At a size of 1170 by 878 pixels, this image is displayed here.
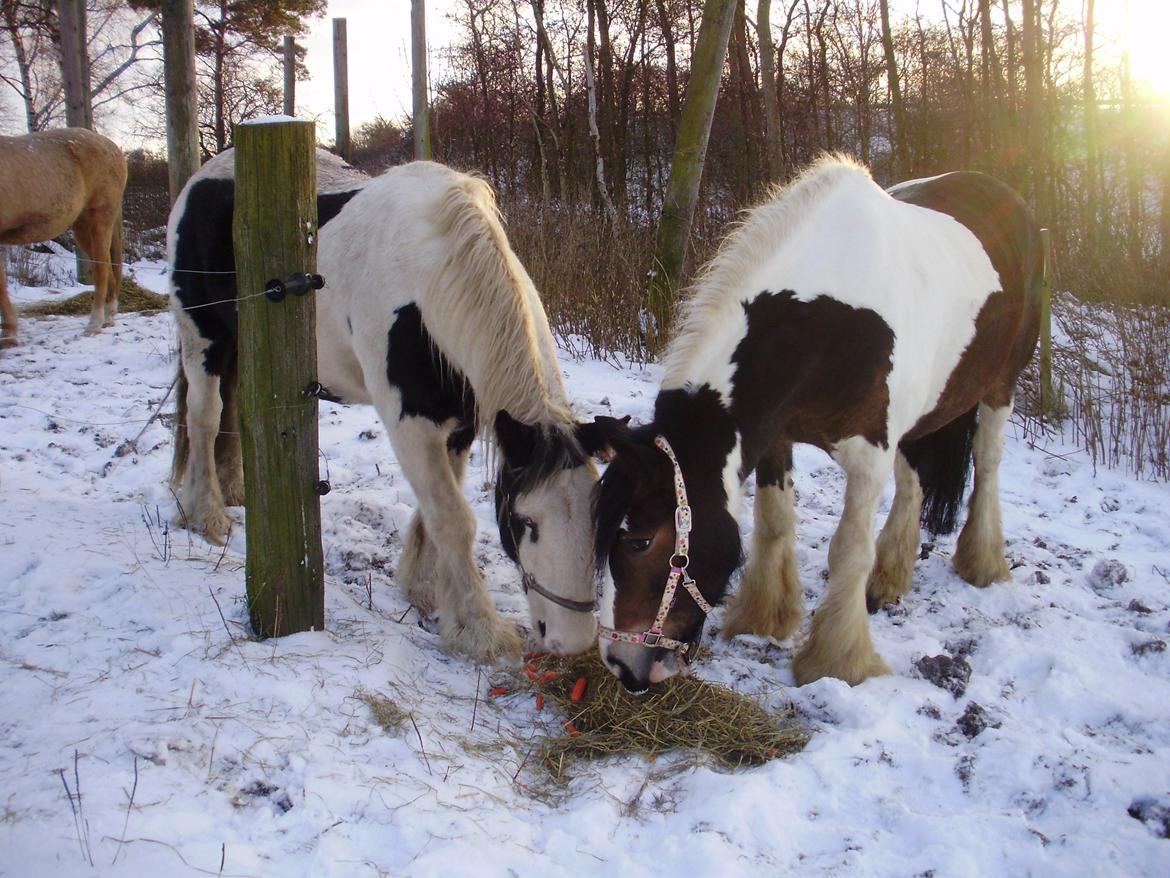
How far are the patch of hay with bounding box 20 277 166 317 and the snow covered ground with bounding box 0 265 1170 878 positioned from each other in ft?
19.3

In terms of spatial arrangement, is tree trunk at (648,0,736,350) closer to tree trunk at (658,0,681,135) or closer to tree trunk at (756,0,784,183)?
tree trunk at (756,0,784,183)

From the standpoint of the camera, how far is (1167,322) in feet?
21.6

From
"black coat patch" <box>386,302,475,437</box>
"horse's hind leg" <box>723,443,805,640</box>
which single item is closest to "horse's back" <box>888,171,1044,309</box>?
"horse's hind leg" <box>723,443,805,640</box>

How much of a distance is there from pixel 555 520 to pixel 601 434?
0.33 metres

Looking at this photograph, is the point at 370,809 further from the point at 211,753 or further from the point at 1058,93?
the point at 1058,93

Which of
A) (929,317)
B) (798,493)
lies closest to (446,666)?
(929,317)

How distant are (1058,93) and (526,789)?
1509 centimetres

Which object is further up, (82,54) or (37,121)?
(37,121)

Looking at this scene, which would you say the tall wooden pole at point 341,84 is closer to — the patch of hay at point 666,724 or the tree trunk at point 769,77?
the tree trunk at point 769,77

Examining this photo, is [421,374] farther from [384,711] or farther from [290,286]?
[384,711]

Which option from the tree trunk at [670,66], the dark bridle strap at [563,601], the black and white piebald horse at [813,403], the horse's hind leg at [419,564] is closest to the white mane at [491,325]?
the black and white piebald horse at [813,403]

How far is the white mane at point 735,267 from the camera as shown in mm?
2861

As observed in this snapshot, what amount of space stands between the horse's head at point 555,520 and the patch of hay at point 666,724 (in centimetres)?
28

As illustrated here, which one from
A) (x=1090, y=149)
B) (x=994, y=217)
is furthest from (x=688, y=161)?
(x=1090, y=149)
